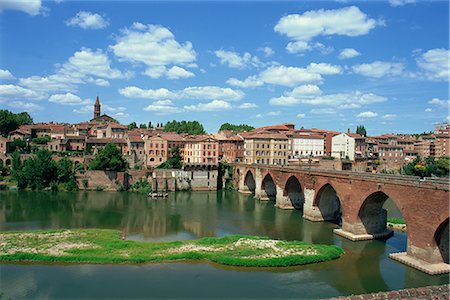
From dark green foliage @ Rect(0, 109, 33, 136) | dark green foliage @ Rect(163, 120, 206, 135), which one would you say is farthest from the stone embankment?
dark green foliage @ Rect(163, 120, 206, 135)

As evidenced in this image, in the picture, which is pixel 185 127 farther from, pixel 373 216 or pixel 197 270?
pixel 197 270

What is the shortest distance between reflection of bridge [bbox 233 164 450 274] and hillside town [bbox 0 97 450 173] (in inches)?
749

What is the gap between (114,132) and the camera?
79.6m

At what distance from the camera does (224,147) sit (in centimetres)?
7994

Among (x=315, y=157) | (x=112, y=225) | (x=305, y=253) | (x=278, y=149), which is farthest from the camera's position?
(x=315, y=157)

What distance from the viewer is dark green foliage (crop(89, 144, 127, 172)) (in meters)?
61.8

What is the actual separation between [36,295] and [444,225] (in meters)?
25.3

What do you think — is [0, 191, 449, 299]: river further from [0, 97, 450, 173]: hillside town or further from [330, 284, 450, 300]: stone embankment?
[0, 97, 450, 173]: hillside town

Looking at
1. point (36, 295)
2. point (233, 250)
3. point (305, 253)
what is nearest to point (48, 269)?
point (36, 295)

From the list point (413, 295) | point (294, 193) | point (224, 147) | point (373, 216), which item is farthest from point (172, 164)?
point (413, 295)

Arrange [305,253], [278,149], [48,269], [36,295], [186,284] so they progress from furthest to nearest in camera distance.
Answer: [278,149] < [305,253] < [48,269] < [186,284] < [36,295]

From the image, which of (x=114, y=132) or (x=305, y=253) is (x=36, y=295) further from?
(x=114, y=132)

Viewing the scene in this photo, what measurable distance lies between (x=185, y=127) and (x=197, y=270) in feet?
297

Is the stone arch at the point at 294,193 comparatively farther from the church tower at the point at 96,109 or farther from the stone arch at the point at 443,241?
the church tower at the point at 96,109
